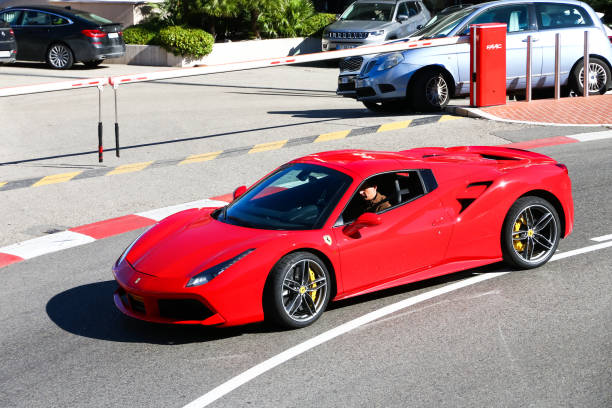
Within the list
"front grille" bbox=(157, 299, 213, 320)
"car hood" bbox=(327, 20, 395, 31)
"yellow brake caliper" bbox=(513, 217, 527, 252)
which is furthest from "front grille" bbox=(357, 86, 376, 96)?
"front grille" bbox=(157, 299, 213, 320)

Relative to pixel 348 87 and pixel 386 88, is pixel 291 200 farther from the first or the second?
pixel 348 87

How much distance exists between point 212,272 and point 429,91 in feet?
33.9

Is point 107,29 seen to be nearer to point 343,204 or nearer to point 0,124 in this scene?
point 0,124

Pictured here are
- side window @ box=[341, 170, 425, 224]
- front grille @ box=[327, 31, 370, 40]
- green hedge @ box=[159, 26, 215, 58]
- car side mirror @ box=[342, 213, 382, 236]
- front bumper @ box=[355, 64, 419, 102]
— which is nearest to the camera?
car side mirror @ box=[342, 213, 382, 236]

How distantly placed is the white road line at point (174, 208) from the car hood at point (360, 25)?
14993mm

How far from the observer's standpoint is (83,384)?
6059 millimetres

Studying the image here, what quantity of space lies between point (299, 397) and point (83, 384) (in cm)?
148

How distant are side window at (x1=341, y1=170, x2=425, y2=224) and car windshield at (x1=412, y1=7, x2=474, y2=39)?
31.2ft

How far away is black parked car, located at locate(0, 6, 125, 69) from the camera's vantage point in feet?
83.8

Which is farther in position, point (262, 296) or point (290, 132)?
point (290, 132)

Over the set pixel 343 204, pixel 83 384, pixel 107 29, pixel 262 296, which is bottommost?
pixel 83 384

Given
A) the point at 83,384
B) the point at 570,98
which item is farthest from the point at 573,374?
the point at 570,98

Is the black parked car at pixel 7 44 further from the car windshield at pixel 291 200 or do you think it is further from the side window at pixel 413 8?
the car windshield at pixel 291 200

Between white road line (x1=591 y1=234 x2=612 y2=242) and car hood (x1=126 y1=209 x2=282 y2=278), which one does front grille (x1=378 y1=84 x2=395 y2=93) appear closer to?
white road line (x1=591 y1=234 x2=612 y2=242)
